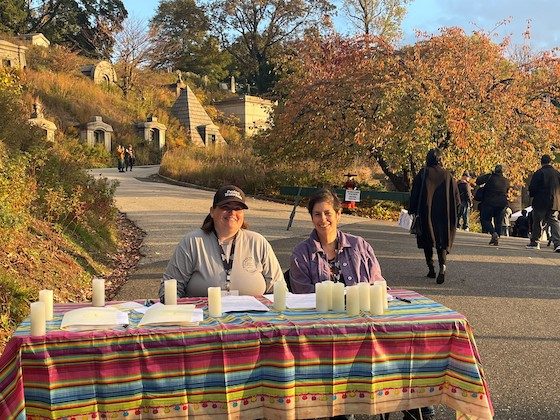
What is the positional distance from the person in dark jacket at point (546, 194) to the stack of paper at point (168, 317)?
961 centimetres

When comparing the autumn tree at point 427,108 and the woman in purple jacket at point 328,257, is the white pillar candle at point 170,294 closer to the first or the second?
the woman in purple jacket at point 328,257

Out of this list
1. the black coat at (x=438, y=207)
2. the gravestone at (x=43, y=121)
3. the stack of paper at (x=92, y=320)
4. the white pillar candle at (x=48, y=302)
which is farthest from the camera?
the gravestone at (x=43, y=121)

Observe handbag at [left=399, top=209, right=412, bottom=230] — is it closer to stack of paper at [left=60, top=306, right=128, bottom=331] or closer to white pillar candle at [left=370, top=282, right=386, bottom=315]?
white pillar candle at [left=370, top=282, right=386, bottom=315]

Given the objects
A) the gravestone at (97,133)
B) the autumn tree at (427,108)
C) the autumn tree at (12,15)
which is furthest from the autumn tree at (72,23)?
the autumn tree at (427,108)

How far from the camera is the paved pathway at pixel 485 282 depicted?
14.8ft

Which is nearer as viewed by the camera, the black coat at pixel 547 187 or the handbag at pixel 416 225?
the handbag at pixel 416 225

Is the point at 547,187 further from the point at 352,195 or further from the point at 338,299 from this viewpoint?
the point at 338,299

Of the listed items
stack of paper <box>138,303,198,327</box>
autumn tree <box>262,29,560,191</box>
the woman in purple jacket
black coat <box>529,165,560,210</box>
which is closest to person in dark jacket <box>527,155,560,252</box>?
black coat <box>529,165,560,210</box>

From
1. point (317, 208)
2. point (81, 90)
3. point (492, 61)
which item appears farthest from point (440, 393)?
point (81, 90)

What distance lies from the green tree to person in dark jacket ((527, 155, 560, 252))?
52.6 metres

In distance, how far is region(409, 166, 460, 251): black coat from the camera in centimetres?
793

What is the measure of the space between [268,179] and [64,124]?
21248mm

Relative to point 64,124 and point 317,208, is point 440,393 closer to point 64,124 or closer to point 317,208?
point 317,208

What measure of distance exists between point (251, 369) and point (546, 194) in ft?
31.8
